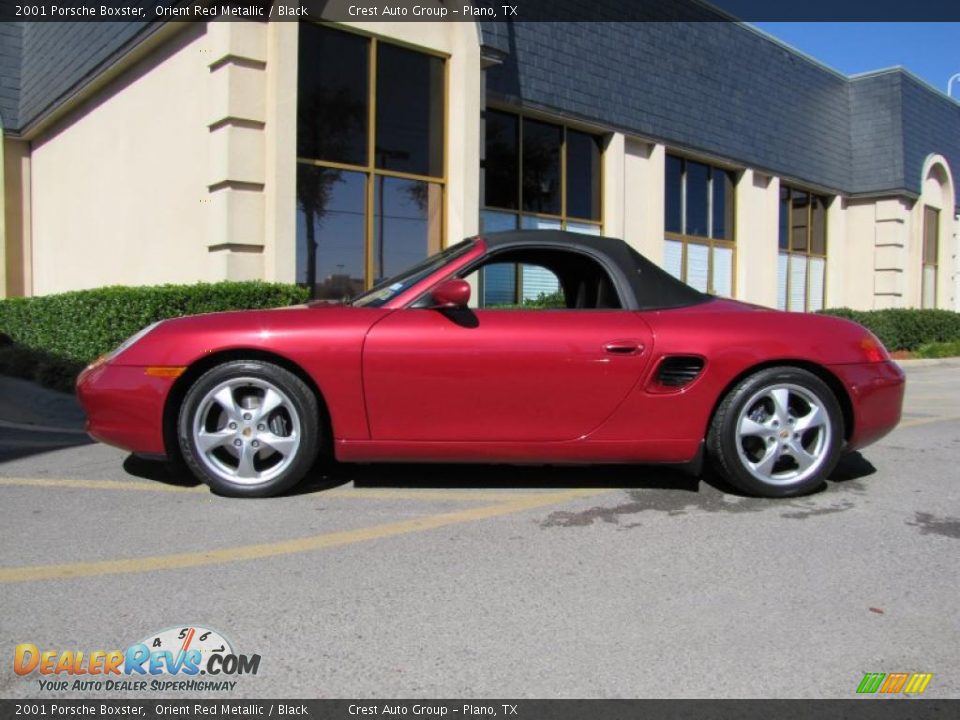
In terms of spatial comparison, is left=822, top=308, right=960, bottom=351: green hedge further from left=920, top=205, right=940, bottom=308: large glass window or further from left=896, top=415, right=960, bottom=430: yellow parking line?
left=896, top=415, right=960, bottom=430: yellow parking line

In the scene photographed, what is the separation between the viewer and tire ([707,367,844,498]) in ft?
13.6

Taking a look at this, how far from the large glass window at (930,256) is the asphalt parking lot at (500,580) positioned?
2024cm

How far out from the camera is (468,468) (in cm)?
491

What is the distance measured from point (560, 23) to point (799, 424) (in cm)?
1092

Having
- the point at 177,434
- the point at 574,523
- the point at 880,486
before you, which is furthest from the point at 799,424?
the point at 177,434

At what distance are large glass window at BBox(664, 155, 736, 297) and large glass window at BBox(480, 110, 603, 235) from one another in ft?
7.32

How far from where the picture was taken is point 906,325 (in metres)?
18.7

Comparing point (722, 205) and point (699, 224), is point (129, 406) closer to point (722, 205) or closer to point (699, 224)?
point (699, 224)

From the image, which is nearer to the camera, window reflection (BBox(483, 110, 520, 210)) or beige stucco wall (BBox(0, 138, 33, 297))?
window reflection (BBox(483, 110, 520, 210))

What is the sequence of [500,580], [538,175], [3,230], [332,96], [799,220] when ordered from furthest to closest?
1. [799,220]
2. [3,230]
3. [538,175]
4. [332,96]
5. [500,580]

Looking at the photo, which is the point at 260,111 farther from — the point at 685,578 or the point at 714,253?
the point at 714,253

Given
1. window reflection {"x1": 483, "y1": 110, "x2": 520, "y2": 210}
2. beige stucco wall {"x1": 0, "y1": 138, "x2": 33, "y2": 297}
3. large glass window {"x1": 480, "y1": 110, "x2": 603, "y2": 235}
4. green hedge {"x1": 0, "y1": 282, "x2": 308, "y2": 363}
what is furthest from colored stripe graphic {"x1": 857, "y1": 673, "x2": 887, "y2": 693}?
beige stucco wall {"x1": 0, "y1": 138, "x2": 33, "y2": 297}

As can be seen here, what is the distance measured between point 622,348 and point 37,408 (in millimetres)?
5769

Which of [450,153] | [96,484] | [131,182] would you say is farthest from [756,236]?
[96,484]
